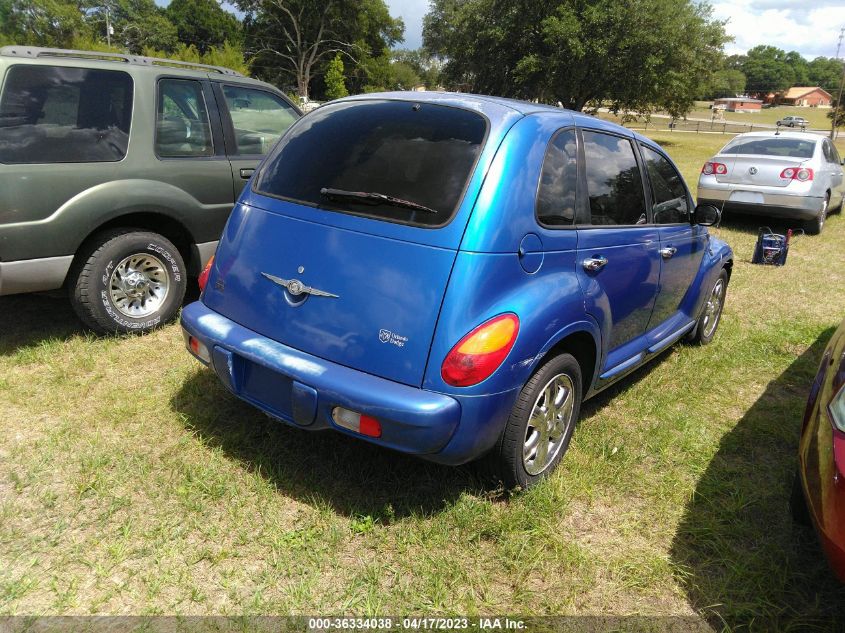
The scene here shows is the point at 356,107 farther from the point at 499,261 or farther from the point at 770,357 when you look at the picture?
the point at 770,357

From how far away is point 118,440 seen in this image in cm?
324

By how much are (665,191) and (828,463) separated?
229 cm

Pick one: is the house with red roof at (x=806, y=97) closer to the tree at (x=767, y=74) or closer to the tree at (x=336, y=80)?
the tree at (x=767, y=74)

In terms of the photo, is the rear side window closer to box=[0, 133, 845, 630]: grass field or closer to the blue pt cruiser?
box=[0, 133, 845, 630]: grass field

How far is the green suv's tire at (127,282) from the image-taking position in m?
4.19

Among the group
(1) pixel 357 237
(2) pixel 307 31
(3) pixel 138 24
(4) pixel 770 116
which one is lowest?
(1) pixel 357 237

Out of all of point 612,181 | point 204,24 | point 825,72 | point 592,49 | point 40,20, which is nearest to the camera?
point 612,181

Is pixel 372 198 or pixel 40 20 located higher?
pixel 40 20

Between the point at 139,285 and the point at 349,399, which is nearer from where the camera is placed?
the point at 349,399

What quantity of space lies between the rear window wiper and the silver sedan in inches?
332

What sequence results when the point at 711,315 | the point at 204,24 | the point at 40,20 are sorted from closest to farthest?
the point at 711,315 → the point at 40,20 → the point at 204,24

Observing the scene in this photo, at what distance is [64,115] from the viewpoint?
402cm

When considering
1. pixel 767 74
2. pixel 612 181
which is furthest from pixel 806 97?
pixel 612 181

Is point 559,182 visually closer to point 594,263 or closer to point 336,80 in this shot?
point 594,263
